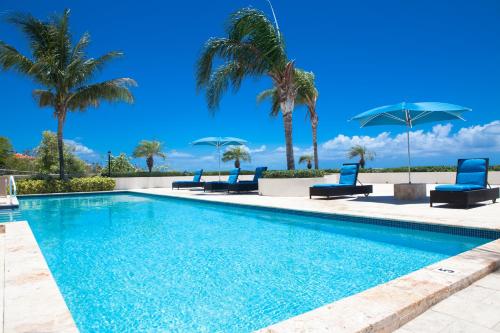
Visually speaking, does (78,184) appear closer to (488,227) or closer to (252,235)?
(252,235)

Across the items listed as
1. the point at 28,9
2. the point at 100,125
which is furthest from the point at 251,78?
the point at 100,125

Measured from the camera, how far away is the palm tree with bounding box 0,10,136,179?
15.8 m

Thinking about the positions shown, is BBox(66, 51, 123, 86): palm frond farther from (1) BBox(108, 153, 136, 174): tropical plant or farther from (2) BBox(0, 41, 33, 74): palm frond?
(1) BBox(108, 153, 136, 174): tropical plant

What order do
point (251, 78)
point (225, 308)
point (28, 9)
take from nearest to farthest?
1. point (225, 308)
2. point (251, 78)
3. point (28, 9)

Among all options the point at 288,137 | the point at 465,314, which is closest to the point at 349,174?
the point at 288,137

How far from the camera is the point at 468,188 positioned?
7.66 m

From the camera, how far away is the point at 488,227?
5160mm

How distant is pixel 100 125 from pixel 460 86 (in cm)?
4491

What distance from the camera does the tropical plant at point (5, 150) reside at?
35.3 m

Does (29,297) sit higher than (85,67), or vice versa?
(85,67)

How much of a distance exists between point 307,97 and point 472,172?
13.1 m

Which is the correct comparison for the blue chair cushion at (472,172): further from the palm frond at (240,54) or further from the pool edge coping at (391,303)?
the palm frond at (240,54)

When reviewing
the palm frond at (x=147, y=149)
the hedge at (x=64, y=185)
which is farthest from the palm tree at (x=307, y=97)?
the palm frond at (x=147, y=149)

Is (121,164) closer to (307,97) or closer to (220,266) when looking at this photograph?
(307,97)
